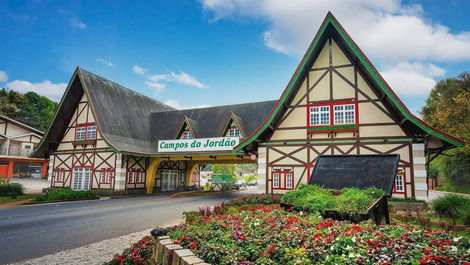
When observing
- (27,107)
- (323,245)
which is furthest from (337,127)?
(27,107)

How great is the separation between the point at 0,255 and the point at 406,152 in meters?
15.0

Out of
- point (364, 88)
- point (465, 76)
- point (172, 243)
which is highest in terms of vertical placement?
point (465, 76)

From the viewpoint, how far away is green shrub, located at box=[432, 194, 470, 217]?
9492 mm

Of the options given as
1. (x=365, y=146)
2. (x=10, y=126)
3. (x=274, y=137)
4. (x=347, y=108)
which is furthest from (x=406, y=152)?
(x=10, y=126)

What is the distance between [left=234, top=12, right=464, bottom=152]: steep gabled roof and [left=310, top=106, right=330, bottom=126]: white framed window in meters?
1.50

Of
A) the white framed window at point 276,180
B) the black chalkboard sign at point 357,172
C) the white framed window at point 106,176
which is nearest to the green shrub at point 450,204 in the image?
the black chalkboard sign at point 357,172

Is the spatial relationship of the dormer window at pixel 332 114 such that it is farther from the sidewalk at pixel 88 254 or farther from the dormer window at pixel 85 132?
the dormer window at pixel 85 132

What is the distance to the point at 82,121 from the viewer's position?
933 inches

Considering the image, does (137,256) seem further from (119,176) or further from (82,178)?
(82,178)

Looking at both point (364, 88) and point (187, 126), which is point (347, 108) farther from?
point (187, 126)

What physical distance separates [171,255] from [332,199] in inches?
155

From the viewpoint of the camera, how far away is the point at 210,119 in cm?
Answer: 2611

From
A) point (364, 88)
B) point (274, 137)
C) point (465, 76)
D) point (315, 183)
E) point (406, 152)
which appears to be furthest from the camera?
point (465, 76)

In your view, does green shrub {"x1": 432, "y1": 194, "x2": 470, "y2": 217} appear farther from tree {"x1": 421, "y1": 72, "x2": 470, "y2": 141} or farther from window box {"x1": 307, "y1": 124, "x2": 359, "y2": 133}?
tree {"x1": 421, "y1": 72, "x2": 470, "y2": 141}
